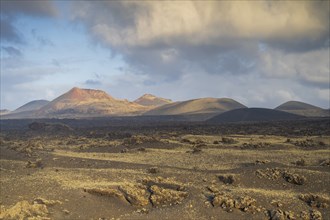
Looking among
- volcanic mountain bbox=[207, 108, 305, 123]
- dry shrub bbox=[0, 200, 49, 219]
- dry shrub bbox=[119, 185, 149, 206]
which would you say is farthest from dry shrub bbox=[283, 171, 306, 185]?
volcanic mountain bbox=[207, 108, 305, 123]

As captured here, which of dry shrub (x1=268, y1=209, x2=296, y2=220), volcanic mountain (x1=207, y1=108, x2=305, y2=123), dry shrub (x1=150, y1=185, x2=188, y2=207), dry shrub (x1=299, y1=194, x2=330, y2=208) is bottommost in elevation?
dry shrub (x1=268, y1=209, x2=296, y2=220)

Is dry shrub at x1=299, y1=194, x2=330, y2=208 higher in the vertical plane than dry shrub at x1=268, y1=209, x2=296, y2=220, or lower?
higher

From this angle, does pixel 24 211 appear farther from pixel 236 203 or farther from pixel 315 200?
pixel 315 200

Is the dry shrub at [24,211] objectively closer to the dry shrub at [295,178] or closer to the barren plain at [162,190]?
the barren plain at [162,190]

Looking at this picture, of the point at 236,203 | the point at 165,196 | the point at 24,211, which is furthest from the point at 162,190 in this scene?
the point at 24,211

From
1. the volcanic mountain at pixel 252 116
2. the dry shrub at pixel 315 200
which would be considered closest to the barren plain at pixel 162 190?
the dry shrub at pixel 315 200

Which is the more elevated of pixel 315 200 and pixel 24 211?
pixel 24 211

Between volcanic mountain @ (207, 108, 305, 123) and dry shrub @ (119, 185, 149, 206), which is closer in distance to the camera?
dry shrub @ (119, 185, 149, 206)

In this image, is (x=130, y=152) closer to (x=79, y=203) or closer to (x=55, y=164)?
(x=55, y=164)

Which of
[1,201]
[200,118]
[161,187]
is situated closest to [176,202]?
→ [161,187]

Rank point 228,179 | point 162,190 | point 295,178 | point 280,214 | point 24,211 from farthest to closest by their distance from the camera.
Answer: point 228,179 < point 295,178 < point 162,190 < point 280,214 < point 24,211

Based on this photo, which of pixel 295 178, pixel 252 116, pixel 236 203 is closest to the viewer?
pixel 236 203

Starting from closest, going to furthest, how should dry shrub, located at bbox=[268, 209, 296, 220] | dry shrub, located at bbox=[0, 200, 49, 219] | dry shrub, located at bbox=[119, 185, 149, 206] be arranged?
dry shrub, located at bbox=[0, 200, 49, 219], dry shrub, located at bbox=[268, 209, 296, 220], dry shrub, located at bbox=[119, 185, 149, 206]

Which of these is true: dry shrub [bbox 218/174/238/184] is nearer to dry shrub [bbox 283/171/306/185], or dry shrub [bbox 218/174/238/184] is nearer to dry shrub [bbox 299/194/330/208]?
dry shrub [bbox 283/171/306/185]
